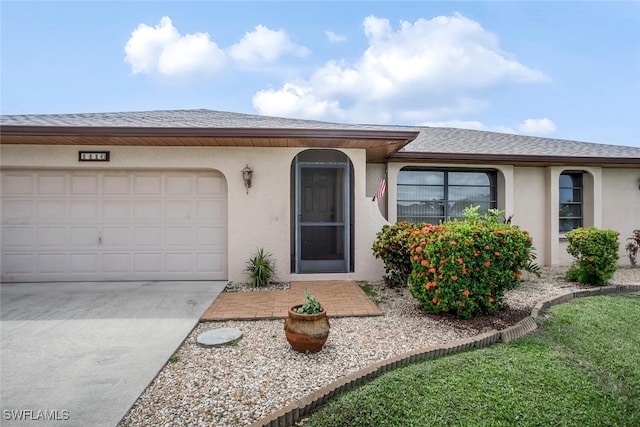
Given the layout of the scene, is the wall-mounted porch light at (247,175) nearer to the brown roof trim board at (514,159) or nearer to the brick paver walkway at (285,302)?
the brick paver walkway at (285,302)

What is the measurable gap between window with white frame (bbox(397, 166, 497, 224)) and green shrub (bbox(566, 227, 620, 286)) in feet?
9.09

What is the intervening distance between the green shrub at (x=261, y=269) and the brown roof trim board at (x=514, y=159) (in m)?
3.97

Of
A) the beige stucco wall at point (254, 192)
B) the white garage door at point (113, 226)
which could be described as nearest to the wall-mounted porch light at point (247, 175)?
the beige stucco wall at point (254, 192)

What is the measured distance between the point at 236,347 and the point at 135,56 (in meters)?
10.3

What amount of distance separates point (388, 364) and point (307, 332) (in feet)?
3.03

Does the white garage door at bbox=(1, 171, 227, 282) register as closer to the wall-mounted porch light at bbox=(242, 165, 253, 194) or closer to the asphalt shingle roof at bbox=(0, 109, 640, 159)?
Result: the wall-mounted porch light at bbox=(242, 165, 253, 194)

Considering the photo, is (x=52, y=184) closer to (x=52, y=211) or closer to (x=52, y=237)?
(x=52, y=211)

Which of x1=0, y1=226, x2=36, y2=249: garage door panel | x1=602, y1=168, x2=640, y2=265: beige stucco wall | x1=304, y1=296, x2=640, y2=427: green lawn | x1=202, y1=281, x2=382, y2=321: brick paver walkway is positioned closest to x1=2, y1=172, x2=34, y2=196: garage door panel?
x1=0, y1=226, x2=36, y2=249: garage door panel

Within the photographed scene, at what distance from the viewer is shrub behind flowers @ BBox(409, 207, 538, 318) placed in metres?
4.59

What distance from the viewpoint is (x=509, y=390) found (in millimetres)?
2865

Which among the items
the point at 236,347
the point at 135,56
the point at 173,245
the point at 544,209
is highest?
the point at 135,56

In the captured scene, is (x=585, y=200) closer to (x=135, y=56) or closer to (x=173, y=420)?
(x=173, y=420)

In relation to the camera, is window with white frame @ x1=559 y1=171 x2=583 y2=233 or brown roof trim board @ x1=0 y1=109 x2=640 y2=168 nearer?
brown roof trim board @ x1=0 y1=109 x2=640 y2=168

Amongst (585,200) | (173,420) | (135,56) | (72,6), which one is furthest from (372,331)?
(135,56)
